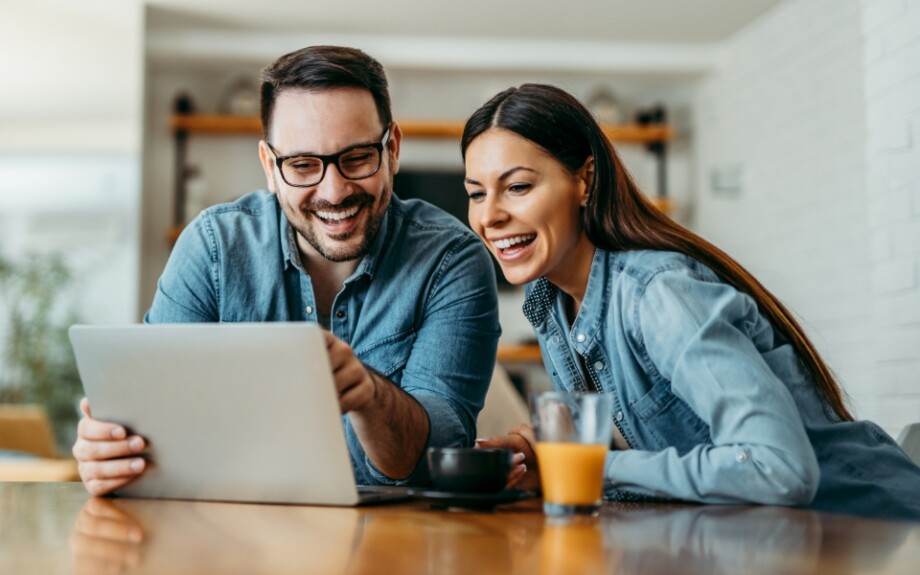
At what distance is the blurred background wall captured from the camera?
15.5 ft

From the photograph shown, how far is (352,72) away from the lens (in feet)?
5.59

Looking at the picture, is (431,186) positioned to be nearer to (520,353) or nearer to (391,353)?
(520,353)

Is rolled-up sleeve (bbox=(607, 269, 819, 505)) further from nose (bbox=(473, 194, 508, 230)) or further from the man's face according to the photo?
the man's face

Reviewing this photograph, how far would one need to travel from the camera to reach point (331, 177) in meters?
1.67

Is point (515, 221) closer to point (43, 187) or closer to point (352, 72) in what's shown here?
point (352, 72)

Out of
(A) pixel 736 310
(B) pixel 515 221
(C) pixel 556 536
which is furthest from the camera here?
(B) pixel 515 221

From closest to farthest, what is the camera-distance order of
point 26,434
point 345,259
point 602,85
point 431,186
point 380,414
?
point 380,414, point 345,259, point 26,434, point 431,186, point 602,85

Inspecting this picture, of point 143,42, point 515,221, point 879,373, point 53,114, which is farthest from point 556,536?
point 53,114

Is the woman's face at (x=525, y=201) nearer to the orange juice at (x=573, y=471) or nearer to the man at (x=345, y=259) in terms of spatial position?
the man at (x=345, y=259)

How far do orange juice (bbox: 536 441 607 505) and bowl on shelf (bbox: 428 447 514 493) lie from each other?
7 cm

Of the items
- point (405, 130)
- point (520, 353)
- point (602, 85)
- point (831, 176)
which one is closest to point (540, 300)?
point (831, 176)

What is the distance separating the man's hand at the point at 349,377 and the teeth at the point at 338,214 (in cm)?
54

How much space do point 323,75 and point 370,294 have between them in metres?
0.38

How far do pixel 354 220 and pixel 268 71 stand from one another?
312mm
